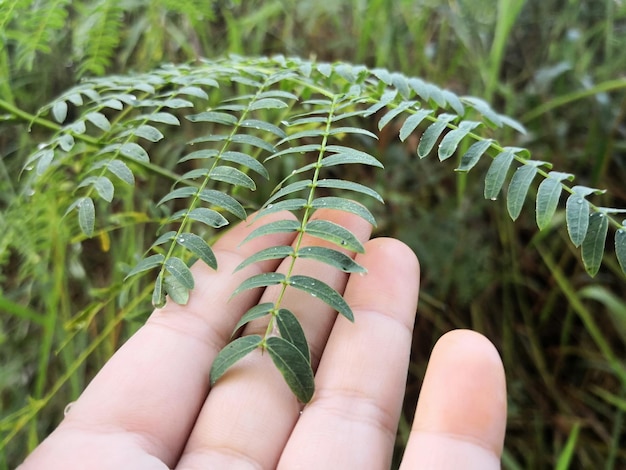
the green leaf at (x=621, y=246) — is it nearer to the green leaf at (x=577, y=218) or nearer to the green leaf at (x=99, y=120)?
the green leaf at (x=577, y=218)

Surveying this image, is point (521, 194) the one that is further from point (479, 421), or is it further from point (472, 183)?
point (472, 183)

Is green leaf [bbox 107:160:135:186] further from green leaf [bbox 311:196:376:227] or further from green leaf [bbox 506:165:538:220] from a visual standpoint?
green leaf [bbox 506:165:538:220]

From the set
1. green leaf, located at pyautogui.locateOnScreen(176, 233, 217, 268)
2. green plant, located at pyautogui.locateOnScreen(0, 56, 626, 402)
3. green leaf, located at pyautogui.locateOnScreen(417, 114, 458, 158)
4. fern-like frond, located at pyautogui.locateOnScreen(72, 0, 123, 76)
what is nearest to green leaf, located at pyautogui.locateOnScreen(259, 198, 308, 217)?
green plant, located at pyautogui.locateOnScreen(0, 56, 626, 402)

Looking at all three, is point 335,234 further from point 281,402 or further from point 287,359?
point 281,402

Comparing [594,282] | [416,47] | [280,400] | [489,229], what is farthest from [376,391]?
[416,47]

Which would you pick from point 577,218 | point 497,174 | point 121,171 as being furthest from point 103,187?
point 577,218
